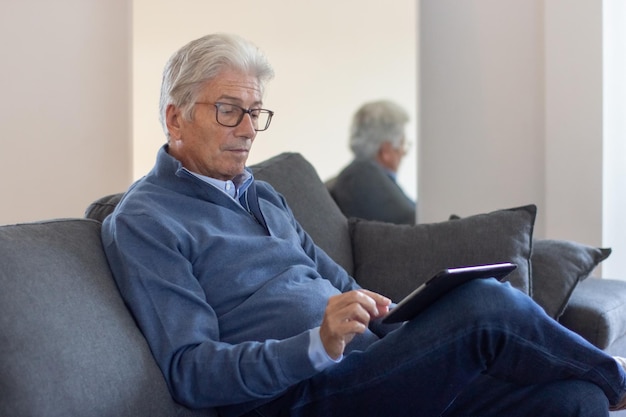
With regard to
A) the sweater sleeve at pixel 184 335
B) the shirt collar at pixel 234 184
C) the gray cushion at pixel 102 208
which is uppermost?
the shirt collar at pixel 234 184

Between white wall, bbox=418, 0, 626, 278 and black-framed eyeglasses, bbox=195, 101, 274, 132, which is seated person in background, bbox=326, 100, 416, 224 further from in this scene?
black-framed eyeglasses, bbox=195, 101, 274, 132

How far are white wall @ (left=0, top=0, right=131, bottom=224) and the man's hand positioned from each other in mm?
1845

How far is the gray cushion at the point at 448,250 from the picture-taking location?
2.63m

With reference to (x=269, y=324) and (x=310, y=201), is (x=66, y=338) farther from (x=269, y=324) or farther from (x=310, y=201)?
(x=310, y=201)

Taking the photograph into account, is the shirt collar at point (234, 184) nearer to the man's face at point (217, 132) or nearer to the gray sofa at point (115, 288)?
the man's face at point (217, 132)

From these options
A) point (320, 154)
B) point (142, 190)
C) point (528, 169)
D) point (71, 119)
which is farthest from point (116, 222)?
point (528, 169)

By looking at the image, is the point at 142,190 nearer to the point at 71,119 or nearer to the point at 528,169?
the point at 71,119

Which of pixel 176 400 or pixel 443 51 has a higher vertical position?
pixel 443 51

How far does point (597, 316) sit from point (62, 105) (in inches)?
76.8

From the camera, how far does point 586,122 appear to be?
3.58m

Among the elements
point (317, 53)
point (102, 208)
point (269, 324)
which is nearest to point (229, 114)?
point (102, 208)

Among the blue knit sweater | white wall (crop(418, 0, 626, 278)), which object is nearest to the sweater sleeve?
the blue knit sweater

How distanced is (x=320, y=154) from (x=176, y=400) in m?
2.14

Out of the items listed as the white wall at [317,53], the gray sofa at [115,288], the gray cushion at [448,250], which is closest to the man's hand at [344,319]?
the gray sofa at [115,288]
